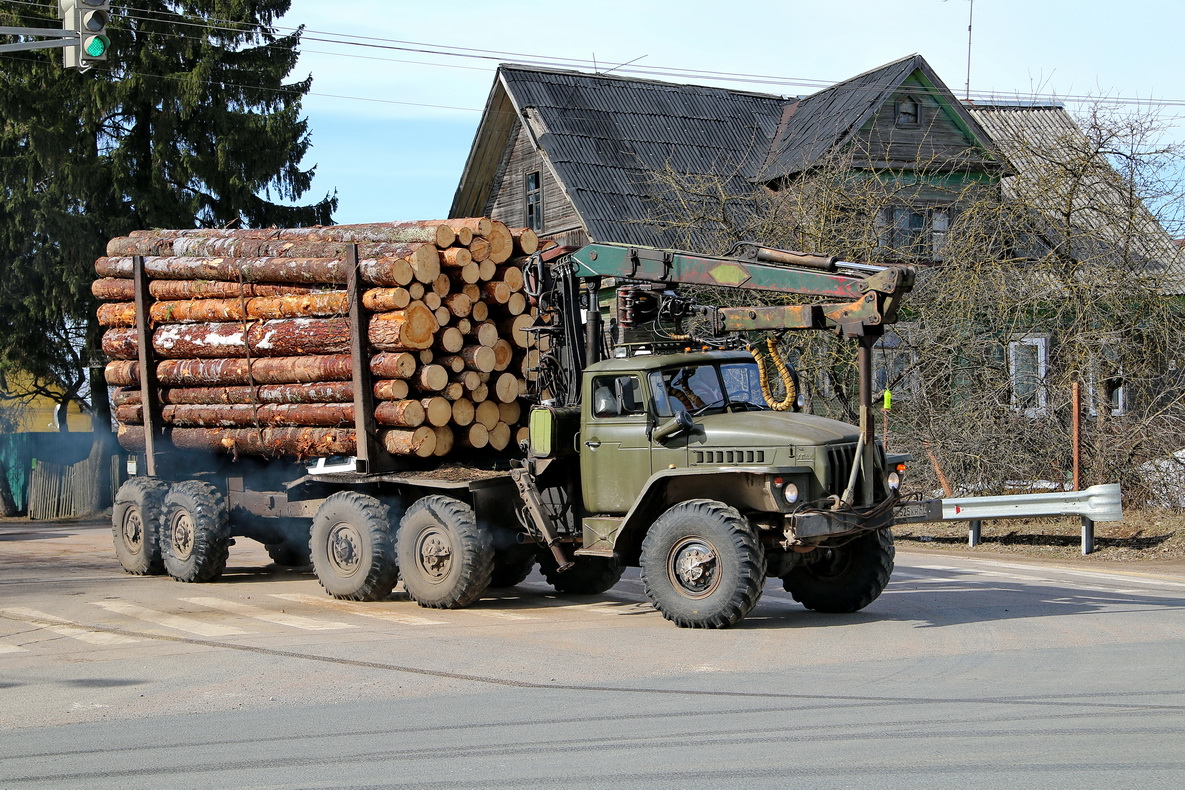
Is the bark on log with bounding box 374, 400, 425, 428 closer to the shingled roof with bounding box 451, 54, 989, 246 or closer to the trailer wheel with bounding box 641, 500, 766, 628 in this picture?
the trailer wheel with bounding box 641, 500, 766, 628

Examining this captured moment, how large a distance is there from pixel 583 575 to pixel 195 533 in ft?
15.5

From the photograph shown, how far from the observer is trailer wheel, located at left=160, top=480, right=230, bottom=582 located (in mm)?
14953

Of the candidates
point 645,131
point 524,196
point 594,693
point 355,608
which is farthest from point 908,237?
point 594,693

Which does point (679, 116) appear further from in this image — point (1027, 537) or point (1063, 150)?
point (1027, 537)

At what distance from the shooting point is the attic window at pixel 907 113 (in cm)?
3228

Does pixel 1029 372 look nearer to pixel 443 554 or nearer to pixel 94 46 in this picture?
pixel 443 554

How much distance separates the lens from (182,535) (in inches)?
599

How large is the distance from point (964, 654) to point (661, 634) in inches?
101

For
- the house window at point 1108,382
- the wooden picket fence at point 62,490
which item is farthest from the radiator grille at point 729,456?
the wooden picket fence at point 62,490

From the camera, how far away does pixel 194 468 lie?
53.0 feet

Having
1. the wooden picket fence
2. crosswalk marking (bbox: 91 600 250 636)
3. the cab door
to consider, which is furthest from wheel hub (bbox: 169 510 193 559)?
the wooden picket fence

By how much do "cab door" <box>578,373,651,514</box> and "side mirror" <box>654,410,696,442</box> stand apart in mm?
159

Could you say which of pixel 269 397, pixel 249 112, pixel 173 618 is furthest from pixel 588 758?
pixel 249 112

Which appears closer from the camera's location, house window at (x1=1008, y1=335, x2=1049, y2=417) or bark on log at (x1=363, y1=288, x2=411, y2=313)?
bark on log at (x1=363, y1=288, x2=411, y2=313)
